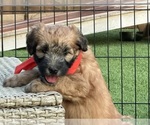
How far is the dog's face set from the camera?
13.9 feet

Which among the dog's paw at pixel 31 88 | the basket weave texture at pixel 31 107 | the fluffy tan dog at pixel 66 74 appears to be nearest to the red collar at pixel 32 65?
the fluffy tan dog at pixel 66 74

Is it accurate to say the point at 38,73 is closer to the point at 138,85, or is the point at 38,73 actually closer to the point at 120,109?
the point at 120,109

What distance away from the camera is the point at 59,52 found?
4.28 m

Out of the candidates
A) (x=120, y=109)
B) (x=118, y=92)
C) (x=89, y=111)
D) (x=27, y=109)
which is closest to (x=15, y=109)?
(x=27, y=109)

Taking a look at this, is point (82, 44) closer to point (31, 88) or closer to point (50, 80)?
point (50, 80)

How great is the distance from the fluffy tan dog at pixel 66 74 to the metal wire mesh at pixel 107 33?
1264mm

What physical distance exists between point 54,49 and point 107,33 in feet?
10.7

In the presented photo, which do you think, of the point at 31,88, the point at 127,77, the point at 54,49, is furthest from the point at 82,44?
the point at 127,77

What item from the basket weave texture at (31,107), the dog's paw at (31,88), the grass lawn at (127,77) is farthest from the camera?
the grass lawn at (127,77)

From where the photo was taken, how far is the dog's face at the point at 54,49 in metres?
4.25

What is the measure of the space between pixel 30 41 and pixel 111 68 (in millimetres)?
4560

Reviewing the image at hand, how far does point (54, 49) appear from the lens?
4.27 metres

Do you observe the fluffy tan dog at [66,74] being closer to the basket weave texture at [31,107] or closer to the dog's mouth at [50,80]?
the dog's mouth at [50,80]

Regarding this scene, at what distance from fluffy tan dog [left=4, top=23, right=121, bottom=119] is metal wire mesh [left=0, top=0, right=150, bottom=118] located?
1264 mm
